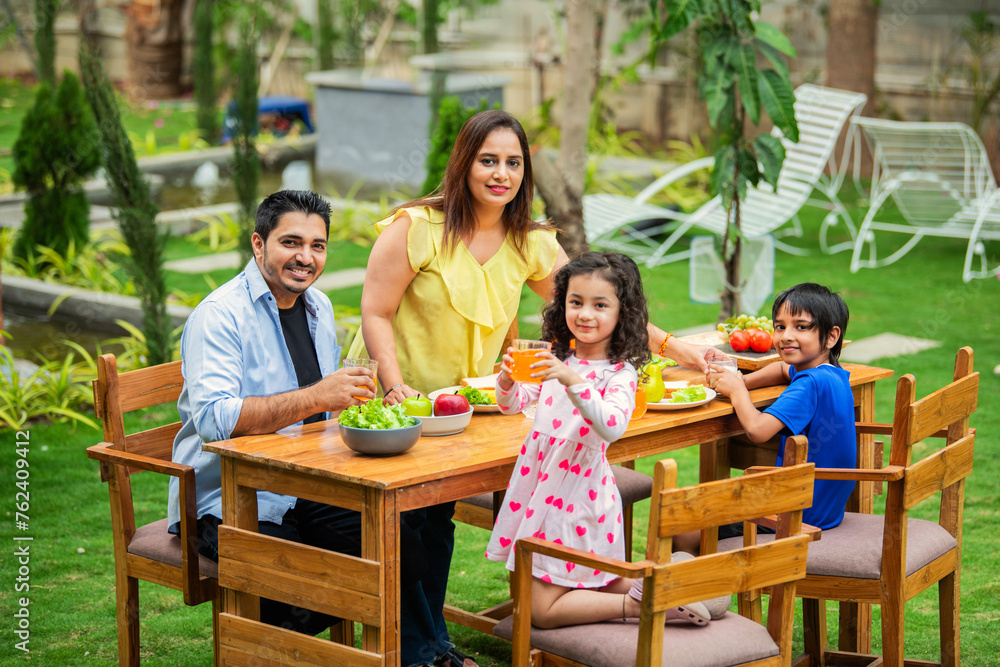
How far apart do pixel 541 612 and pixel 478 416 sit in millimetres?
676

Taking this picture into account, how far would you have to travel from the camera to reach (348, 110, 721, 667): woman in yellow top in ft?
10.7

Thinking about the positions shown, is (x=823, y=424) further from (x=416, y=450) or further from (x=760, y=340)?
(x=416, y=450)

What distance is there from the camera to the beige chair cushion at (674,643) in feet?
7.58

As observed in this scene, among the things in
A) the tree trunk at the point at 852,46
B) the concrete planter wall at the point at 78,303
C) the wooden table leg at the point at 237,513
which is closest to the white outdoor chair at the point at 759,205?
the tree trunk at the point at 852,46

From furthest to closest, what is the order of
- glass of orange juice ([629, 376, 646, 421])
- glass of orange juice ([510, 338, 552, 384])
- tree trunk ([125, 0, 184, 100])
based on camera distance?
tree trunk ([125, 0, 184, 100])
glass of orange juice ([629, 376, 646, 421])
glass of orange juice ([510, 338, 552, 384])

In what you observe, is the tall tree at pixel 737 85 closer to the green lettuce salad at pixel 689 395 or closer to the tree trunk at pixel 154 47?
the green lettuce salad at pixel 689 395

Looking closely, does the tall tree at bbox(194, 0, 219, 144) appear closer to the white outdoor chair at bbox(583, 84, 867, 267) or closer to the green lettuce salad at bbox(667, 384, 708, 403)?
the white outdoor chair at bbox(583, 84, 867, 267)

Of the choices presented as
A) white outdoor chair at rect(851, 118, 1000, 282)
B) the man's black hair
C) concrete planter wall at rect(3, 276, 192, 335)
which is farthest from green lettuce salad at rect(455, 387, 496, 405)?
white outdoor chair at rect(851, 118, 1000, 282)

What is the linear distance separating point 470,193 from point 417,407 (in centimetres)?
87

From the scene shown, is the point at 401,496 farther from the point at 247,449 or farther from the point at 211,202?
the point at 211,202

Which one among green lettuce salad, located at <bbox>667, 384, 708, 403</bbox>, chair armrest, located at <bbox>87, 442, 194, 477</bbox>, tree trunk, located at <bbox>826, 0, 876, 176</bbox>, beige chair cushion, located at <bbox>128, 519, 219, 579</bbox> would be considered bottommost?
beige chair cushion, located at <bbox>128, 519, 219, 579</bbox>

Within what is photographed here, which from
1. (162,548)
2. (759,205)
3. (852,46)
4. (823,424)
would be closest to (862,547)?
(823,424)

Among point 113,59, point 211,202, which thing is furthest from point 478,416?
point 113,59

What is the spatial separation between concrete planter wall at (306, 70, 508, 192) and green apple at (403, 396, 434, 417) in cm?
886
